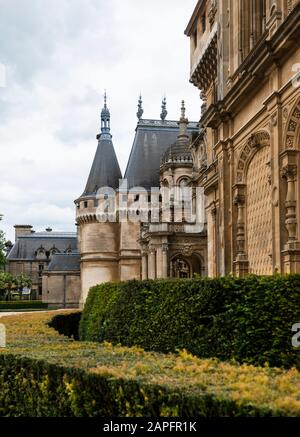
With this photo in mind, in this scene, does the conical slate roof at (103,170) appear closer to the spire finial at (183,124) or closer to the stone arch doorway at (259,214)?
the spire finial at (183,124)

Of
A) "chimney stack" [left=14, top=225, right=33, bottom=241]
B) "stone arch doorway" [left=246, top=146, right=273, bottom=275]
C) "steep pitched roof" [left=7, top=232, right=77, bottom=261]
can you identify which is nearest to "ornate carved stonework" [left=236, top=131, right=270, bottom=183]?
"stone arch doorway" [left=246, top=146, right=273, bottom=275]

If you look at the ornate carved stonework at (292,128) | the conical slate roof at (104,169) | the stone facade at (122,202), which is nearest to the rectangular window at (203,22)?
the ornate carved stonework at (292,128)

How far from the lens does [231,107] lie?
1798cm

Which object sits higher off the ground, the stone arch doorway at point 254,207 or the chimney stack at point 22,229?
the chimney stack at point 22,229

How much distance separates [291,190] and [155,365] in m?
7.23

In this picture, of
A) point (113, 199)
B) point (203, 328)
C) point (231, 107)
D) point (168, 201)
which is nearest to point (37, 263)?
point (113, 199)

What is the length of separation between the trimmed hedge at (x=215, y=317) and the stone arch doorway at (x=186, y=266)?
123ft

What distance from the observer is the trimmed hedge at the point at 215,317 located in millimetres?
8516

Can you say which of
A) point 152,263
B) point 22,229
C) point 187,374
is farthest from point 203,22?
point 22,229

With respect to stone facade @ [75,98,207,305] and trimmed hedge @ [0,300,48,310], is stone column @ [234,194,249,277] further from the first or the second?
trimmed hedge @ [0,300,48,310]

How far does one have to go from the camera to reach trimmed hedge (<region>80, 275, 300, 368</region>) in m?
8.52

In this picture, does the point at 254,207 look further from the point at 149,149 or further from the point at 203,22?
the point at 149,149

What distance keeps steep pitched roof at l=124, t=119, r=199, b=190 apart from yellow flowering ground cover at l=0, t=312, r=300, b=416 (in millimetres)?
57625

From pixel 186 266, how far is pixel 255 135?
43.0 metres
